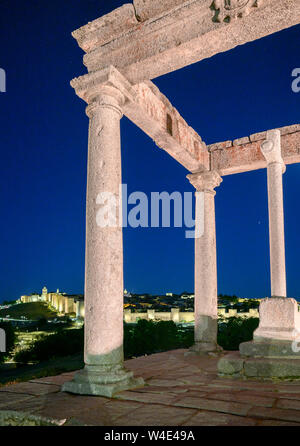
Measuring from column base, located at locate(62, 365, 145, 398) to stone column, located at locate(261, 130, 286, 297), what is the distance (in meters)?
4.91

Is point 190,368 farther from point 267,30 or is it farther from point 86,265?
point 267,30

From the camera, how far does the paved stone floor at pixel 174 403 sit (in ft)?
16.2

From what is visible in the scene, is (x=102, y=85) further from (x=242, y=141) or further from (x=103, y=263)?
(x=242, y=141)

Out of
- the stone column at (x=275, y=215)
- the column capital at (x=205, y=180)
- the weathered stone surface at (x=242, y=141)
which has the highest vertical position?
the weathered stone surface at (x=242, y=141)

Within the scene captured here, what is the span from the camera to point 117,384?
257 inches

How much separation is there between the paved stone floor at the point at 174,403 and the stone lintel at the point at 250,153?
719 centimetres

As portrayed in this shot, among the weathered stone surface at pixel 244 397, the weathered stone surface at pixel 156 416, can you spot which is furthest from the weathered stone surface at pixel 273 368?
→ the weathered stone surface at pixel 156 416

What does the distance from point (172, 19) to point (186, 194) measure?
7.49m

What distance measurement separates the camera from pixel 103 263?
23.0 ft

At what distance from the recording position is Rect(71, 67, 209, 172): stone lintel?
7633 mm

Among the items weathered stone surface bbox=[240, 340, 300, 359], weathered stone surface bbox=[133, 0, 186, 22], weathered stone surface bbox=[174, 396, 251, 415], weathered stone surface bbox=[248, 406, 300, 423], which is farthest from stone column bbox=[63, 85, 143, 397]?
weathered stone surface bbox=[240, 340, 300, 359]

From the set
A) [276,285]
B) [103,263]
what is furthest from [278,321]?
[103,263]

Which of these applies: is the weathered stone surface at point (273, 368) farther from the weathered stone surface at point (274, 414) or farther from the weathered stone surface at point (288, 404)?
the weathered stone surface at point (274, 414)
